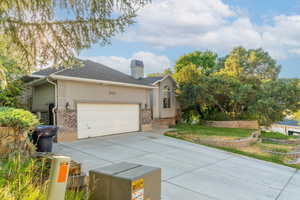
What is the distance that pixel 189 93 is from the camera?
57.7 ft

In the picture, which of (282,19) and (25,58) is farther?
(282,19)

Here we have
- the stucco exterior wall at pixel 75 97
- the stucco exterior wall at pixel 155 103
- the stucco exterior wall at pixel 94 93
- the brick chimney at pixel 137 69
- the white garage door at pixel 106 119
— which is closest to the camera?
the stucco exterior wall at pixel 75 97

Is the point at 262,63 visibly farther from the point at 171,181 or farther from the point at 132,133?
the point at 171,181

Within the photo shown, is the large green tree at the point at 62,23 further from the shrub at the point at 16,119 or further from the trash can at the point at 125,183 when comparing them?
the trash can at the point at 125,183

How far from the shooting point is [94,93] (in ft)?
36.3

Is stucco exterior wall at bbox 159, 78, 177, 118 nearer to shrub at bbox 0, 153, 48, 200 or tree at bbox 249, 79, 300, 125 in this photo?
tree at bbox 249, 79, 300, 125

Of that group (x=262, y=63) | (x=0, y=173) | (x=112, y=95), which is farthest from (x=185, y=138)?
(x=262, y=63)

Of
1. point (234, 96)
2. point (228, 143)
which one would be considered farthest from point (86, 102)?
point (234, 96)

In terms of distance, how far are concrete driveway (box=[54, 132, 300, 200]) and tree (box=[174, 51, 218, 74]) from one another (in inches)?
925

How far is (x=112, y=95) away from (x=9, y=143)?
23.4 feet

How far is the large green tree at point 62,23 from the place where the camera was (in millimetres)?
4684

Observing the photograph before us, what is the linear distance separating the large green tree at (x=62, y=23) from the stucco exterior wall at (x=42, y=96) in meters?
5.06

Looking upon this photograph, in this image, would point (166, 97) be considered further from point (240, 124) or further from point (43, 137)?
point (43, 137)

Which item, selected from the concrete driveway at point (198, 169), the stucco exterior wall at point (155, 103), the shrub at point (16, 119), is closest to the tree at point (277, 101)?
the stucco exterior wall at point (155, 103)
